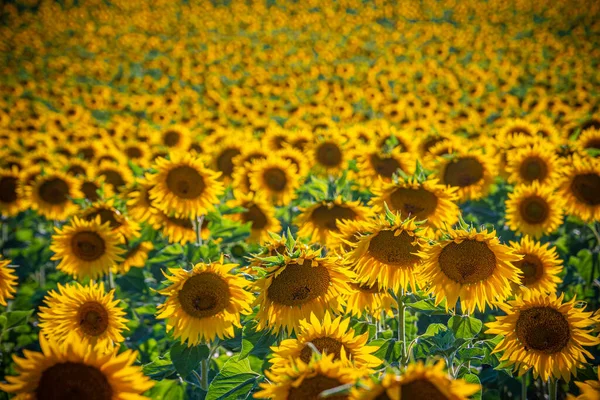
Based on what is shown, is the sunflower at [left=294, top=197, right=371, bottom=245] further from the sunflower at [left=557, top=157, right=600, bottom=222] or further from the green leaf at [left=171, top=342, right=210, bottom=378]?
the sunflower at [left=557, top=157, right=600, bottom=222]

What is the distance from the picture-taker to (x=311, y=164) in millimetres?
6176

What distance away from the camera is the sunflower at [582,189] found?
4.28 meters

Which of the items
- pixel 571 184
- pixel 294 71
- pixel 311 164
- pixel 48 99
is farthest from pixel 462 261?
pixel 294 71

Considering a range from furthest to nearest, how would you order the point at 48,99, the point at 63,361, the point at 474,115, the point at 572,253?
the point at 48,99, the point at 474,115, the point at 572,253, the point at 63,361

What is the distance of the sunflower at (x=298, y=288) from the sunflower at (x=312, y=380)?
0.76 meters

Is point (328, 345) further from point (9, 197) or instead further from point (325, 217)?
point (9, 197)

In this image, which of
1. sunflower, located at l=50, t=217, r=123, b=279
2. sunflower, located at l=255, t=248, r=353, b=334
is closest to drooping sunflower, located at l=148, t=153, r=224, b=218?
sunflower, located at l=50, t=217, r=123, b=279

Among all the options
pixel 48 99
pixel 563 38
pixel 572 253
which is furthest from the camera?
pixel 563 38

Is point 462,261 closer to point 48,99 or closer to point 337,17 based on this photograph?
point 48,99

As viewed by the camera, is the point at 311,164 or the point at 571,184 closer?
the point at 571,184

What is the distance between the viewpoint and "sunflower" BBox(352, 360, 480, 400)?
1.45 meters

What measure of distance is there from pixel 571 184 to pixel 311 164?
2712mm

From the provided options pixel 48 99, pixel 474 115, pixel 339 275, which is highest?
pixel 48 99

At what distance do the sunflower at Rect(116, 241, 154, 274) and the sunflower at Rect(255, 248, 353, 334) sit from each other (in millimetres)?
2168
